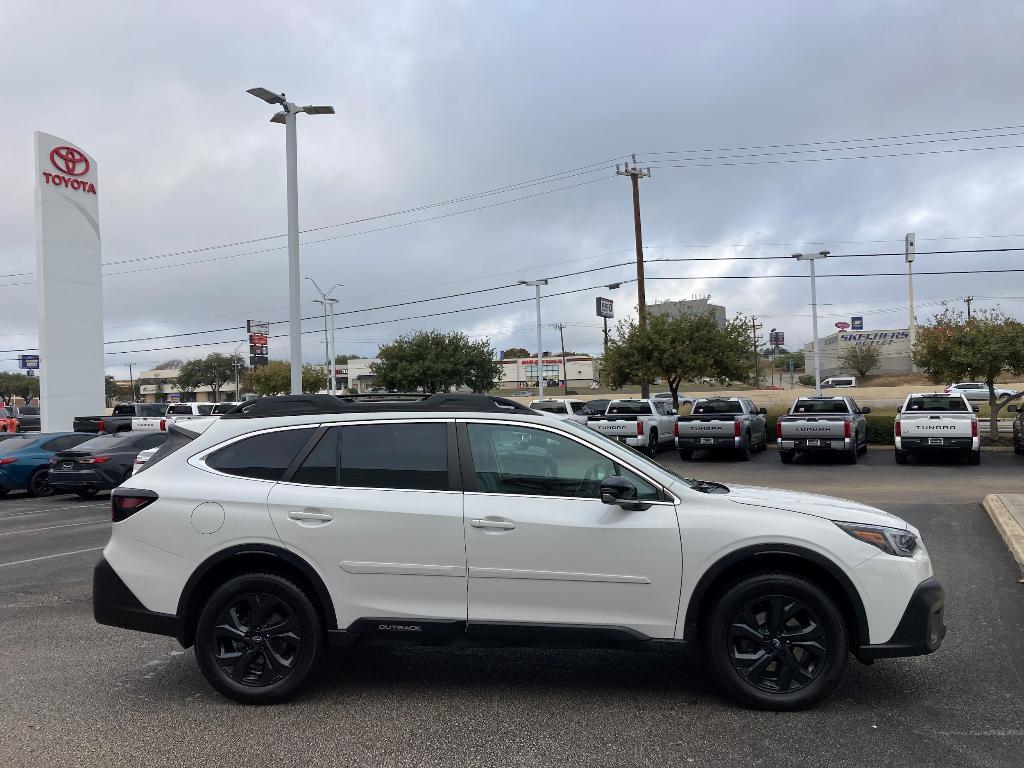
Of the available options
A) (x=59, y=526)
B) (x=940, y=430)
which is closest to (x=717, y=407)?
(x=940, y=430)

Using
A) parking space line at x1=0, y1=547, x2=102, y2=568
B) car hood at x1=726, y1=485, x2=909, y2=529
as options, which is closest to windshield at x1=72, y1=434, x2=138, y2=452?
parking space line at x1=0, y1=547, x2=102, y2=568

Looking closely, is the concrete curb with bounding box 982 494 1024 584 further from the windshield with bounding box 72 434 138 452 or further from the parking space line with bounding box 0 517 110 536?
the windshield with bounding box 72 434 138 452

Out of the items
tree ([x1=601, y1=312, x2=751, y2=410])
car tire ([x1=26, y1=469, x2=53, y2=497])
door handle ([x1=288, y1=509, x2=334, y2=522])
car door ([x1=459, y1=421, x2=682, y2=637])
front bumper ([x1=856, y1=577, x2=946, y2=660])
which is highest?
tree ([x1=601, y1=312, x2=751, y2=410])

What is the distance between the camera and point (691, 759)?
4.02 meters

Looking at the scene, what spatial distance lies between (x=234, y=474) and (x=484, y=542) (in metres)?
1.62

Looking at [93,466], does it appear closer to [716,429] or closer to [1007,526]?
[716,429]

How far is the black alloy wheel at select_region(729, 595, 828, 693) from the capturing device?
15.0 ft

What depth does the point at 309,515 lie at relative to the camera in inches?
189

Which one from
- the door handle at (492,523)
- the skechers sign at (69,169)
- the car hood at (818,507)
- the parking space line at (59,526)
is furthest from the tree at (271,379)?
the car hood at (818,507)

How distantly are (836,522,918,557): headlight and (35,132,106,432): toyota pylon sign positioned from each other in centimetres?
3003

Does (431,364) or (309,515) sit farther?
(431,364)

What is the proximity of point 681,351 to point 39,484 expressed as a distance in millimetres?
22990

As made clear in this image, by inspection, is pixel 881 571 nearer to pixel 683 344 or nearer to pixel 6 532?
pixel 6 532

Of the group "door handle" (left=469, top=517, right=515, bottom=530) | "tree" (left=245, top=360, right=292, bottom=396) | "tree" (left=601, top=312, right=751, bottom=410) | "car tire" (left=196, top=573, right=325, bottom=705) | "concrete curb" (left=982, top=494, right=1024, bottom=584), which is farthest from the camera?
"tree" (left=245, top=360, right=292, bottom=396)
